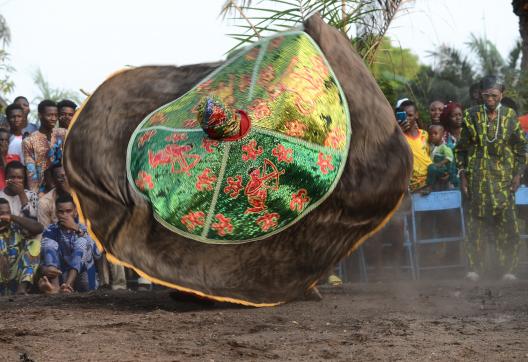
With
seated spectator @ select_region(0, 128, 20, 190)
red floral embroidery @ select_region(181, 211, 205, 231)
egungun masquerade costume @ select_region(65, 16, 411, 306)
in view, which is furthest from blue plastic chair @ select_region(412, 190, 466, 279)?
seated spectator @ select_region(0, 128, 20, 190)

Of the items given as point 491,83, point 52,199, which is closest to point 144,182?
point 52,199

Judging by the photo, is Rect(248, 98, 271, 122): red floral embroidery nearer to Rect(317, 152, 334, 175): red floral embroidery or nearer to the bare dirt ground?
Rect(317, 152, 334, 175): red floral embroidery

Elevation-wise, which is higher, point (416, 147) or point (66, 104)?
point (66, 104)

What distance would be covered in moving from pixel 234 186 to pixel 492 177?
356cm

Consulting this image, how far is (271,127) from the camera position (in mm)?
5781

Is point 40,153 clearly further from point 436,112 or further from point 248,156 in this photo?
point 436,112

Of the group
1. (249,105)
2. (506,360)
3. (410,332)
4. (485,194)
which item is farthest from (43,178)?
(506,360)

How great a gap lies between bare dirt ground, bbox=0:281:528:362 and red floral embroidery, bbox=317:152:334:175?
2.87 feet

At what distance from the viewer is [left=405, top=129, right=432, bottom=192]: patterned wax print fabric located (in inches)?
348

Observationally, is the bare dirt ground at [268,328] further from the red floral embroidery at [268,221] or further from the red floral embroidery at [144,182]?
the red floral embroidery at [144,182]

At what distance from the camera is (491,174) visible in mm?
8555

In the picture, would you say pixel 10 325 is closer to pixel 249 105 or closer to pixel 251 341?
pixel 251 341

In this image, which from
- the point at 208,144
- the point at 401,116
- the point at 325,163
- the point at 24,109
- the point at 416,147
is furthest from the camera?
the point at 24,109

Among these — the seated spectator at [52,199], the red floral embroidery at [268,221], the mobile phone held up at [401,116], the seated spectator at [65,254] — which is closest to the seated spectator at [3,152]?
the seated spectator at [52,199]
